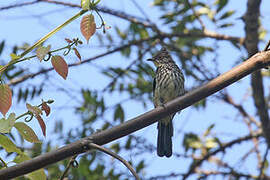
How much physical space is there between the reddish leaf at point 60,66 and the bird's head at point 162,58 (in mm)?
3489

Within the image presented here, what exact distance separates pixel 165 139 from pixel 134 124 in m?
2.66

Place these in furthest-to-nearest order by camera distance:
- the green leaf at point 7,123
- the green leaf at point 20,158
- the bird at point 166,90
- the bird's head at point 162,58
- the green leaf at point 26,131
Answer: the bird's head at point 162,58, the bird at point 166,90, the green leaf at point 20,158, the green leaf at point 26,131, the green leaf at point 7,123

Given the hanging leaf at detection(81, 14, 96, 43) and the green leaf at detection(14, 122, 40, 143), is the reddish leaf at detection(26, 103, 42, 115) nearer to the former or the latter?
the green leaf at detection(14, 122, 40, 143)

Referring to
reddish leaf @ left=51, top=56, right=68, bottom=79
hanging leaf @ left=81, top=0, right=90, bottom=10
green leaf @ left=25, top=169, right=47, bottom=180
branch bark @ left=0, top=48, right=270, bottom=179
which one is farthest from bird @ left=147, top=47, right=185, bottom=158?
hanging leaf @ left=81, top=0, right=90, bottom=10

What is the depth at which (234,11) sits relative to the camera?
5016 mm

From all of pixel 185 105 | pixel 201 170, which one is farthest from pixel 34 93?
pixel 185 105

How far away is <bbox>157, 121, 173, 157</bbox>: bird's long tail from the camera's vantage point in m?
4.42

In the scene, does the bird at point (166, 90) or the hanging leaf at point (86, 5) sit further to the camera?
the bird at point (166, 90)

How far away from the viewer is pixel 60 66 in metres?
1.86

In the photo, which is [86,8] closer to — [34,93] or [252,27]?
[34,93]

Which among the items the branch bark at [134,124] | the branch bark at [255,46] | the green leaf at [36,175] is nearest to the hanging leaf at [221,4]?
the branch bark at [255,46]

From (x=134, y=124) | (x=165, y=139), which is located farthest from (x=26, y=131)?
(x=165, y=139)

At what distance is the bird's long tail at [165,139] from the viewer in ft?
14.5

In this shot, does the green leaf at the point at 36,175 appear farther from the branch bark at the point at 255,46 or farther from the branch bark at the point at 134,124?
the branch bark at the point at 255,46
